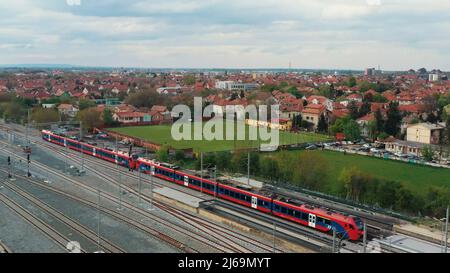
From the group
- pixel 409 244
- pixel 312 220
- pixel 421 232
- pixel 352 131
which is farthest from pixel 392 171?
pixel 409 244

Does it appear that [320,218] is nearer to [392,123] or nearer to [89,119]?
[392,123]

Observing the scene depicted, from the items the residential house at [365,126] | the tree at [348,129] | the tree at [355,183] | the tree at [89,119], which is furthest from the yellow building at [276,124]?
the tree at [355,183]

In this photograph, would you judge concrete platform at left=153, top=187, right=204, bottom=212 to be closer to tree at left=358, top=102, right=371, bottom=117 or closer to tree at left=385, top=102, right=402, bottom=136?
tree at left=385, top=102, right=402, bottom=136

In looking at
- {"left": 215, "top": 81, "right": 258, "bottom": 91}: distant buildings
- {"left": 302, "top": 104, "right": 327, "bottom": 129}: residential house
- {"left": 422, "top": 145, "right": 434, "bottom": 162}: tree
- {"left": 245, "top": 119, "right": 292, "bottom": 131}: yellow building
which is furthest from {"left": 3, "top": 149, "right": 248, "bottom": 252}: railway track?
{"left": 215, "top": 81, "right": 258, "bottom": 91}: distant buildings

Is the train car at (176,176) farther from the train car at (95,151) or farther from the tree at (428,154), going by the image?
the tree at (428,154)

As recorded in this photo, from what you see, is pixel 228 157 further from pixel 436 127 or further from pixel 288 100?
pixel 288 100
